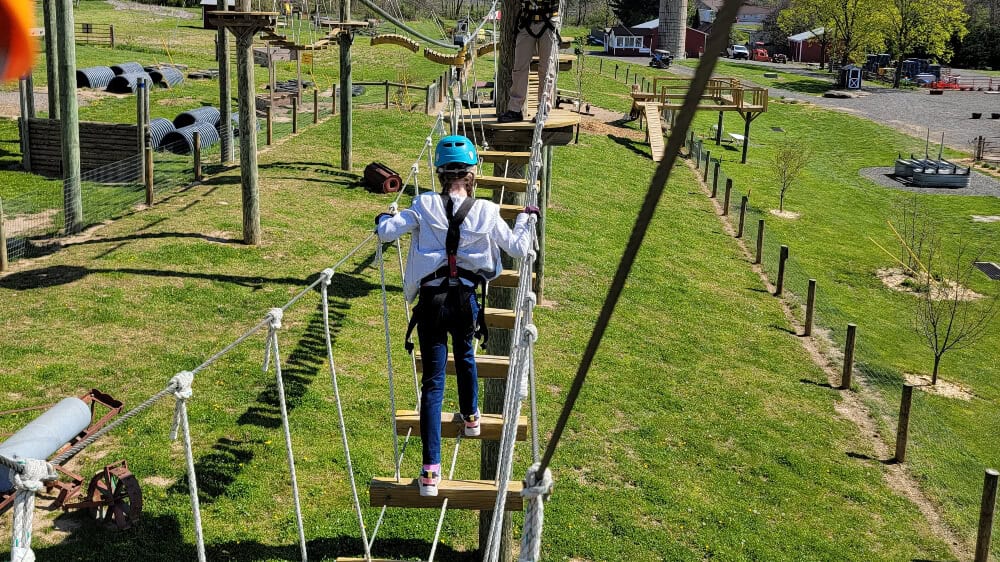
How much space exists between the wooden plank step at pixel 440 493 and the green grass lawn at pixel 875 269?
25.8 feet

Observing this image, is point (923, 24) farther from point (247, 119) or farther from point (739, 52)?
point (247, 119)

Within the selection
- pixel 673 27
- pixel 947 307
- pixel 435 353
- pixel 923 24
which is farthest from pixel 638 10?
pixel 435 353

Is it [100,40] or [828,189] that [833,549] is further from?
[100,40]

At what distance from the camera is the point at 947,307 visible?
2002cm

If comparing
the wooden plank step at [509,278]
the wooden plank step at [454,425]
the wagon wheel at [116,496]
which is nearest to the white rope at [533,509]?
the wooden plank step at [454,425]

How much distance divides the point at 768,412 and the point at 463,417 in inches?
346

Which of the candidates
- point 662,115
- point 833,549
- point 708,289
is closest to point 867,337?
point 708,289

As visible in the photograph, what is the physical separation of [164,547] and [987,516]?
7990 mm

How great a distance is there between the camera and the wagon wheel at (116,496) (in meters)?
7.34

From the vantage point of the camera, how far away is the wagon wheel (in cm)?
734

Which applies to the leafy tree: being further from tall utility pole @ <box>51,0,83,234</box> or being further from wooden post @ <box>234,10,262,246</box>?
tall utility pole @ <box>51,0,83,234</box>

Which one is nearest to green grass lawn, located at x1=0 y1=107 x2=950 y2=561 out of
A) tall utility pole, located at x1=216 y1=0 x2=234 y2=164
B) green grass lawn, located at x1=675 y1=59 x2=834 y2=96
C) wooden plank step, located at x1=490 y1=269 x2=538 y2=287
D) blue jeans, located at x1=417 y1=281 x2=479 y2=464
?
tall utility pole, located at x1=216 y1=0 x2=234 y2=164

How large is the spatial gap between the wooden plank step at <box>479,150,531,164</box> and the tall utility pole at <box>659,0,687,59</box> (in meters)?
64.5

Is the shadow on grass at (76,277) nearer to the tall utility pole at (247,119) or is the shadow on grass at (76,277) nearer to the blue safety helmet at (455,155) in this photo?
the tall utility pole at (247,119)
